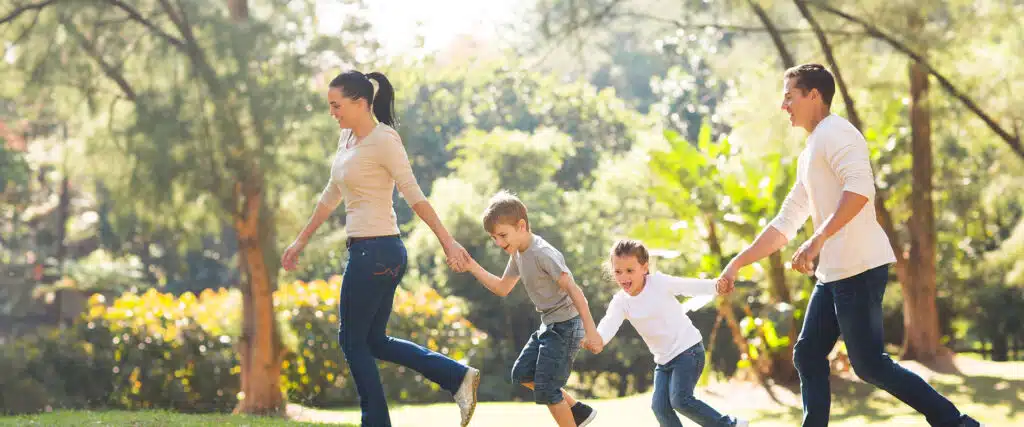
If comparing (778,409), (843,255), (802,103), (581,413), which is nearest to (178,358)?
(778,409)

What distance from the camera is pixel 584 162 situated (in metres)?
25.1

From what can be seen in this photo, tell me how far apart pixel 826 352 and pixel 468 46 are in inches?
769

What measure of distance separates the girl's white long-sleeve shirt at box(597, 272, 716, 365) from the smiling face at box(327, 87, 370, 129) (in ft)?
4.75

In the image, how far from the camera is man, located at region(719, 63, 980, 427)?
4.66 metres

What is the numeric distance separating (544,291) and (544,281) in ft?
0.18

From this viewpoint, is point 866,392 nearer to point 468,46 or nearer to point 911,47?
point 911,47

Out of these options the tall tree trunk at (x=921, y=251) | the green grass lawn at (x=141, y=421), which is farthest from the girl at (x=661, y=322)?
the tall tree trunk at (x=921, y=251)

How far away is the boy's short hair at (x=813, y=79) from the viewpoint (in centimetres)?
492

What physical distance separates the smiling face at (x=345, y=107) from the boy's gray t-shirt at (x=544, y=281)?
3.17 ft

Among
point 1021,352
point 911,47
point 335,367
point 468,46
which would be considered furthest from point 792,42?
point 468,46

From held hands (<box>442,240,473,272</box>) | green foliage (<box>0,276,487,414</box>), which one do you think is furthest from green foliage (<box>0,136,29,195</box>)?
held hands (<box>442,240,473,272</box>)

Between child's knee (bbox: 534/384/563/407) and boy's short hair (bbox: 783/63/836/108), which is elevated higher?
boy's short hair (bbox: 783/63/836/108)

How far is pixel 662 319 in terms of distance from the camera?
5496 mm

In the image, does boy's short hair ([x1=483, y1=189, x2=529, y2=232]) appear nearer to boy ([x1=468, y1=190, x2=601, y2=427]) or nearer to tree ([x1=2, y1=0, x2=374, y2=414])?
boy ([x1=468, y1=190, x2=601, y2=427])
